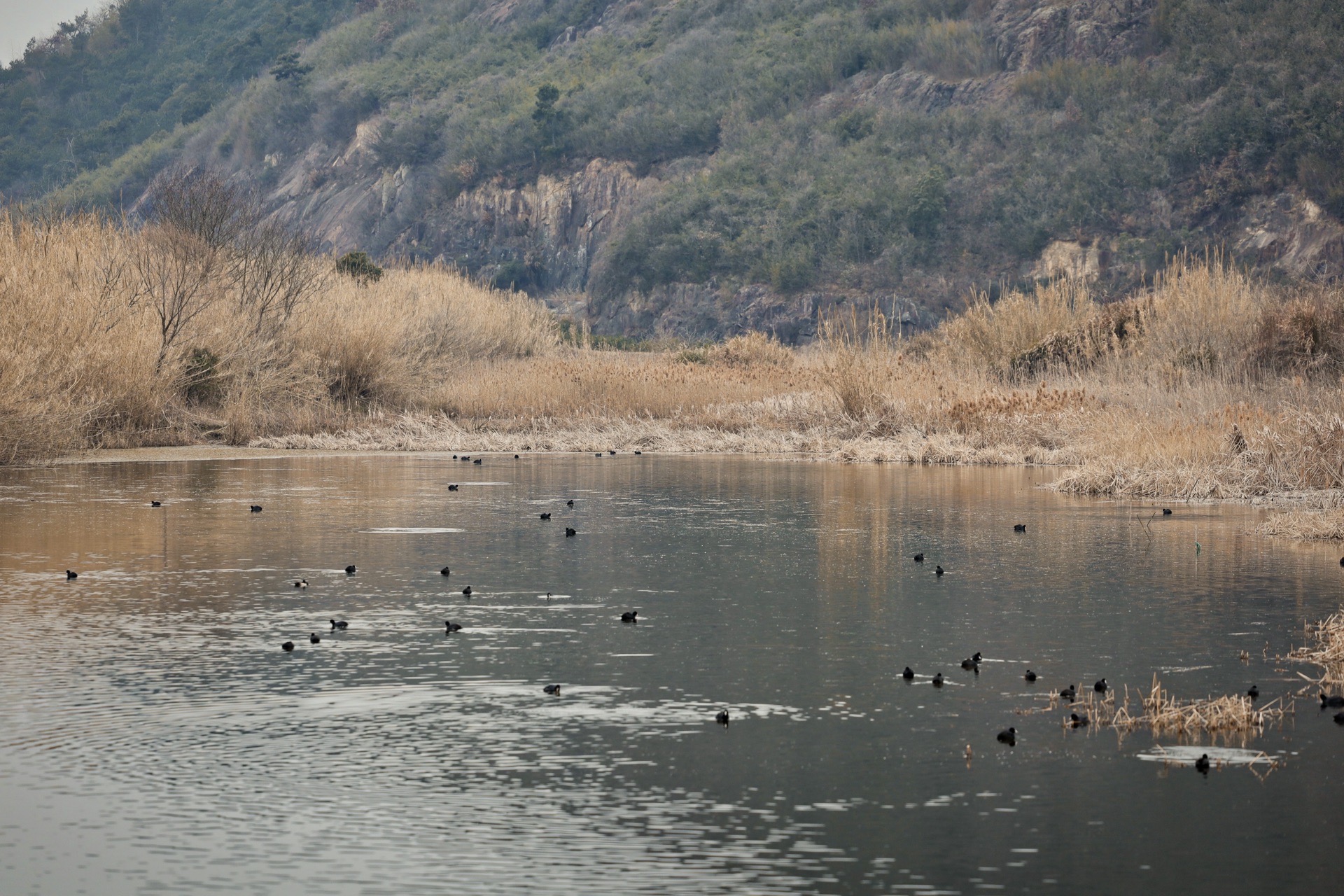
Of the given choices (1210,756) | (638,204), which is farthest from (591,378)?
(638,204)

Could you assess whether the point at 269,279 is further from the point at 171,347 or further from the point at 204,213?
the point at 171,347

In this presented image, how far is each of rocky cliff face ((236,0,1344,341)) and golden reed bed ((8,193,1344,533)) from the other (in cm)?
2302

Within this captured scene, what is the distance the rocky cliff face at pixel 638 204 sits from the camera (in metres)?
60.4

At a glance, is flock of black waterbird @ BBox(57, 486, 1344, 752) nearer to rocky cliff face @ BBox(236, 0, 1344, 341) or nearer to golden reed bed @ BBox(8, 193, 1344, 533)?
golden reed bed @ BBox(8, 193, 1344, 533)

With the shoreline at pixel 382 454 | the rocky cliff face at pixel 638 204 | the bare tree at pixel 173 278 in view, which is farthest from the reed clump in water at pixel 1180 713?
the rocky cliff face at pixel 638 204

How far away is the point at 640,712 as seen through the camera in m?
7.59

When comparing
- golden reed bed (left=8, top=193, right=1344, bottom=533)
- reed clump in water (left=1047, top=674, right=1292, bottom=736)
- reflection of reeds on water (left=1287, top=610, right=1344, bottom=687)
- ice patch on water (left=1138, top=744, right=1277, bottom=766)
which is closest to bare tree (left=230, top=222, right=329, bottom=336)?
golden reed bed (left=8, top=193, right=1344, bottom=533)

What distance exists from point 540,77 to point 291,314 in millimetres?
58430

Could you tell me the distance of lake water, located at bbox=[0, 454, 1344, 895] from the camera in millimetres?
5430

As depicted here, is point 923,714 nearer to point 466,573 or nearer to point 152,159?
point 466,573

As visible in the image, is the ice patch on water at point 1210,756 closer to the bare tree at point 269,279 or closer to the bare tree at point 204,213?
the bare tree at point 269,279

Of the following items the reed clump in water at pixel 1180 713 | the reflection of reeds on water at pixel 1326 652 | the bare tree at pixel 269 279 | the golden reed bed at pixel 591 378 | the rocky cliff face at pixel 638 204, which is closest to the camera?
the reed clump in water at pixel 1180 713

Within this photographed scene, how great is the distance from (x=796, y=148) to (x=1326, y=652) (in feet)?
218

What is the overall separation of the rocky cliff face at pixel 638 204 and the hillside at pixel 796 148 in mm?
151
